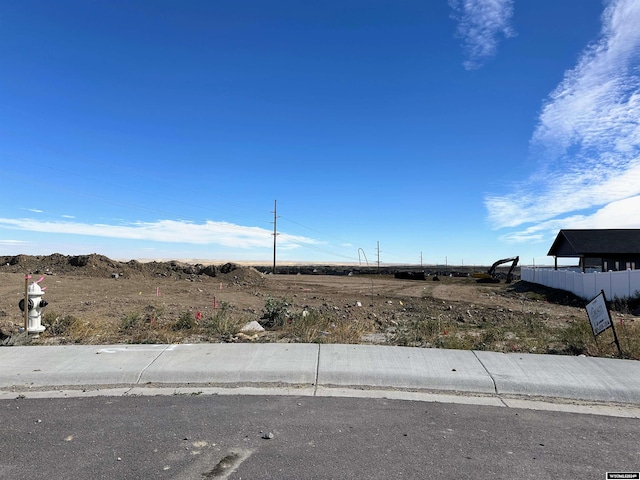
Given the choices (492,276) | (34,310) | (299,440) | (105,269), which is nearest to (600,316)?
(299,440)

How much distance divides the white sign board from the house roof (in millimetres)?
34998

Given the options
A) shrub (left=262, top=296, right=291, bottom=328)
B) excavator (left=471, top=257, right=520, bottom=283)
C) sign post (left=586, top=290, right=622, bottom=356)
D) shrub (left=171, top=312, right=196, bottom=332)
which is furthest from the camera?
excavator (left=471, top=257, right=520, bottom=283)

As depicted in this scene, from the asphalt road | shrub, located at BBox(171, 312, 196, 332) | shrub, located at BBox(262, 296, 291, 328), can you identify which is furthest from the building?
the asphalt road

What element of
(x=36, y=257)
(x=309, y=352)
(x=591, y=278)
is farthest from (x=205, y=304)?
(x=36, y=257)

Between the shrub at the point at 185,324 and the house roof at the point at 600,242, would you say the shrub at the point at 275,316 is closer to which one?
the shrub at the point at 185,324

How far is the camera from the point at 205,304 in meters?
19.4

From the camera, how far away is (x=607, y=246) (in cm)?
3894

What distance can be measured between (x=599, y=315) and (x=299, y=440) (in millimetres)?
5940

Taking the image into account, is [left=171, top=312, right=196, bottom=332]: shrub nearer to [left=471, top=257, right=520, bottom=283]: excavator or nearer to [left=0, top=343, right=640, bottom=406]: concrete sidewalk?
[left=0, top=343, right=640, bottom=406]: concrete sidewalk

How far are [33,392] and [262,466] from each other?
3.80 metres

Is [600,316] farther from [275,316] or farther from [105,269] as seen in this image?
[105,269]

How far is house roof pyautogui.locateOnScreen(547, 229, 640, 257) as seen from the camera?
38250mm

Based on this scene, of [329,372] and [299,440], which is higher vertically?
[329,372]

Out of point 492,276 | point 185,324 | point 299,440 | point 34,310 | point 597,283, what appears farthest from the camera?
point 492,276
